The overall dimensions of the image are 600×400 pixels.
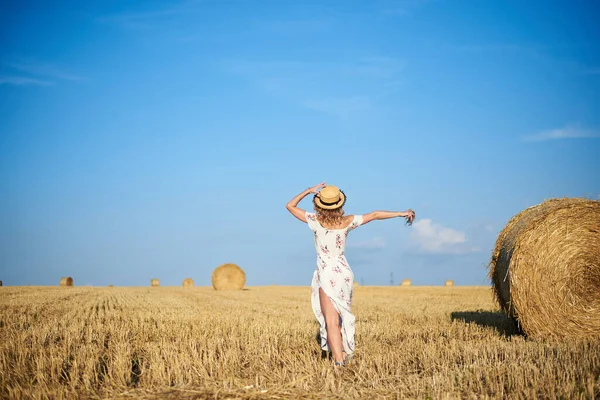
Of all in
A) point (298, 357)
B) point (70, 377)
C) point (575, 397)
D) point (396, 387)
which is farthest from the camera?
point (298, 357)

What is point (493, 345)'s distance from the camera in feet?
23.9

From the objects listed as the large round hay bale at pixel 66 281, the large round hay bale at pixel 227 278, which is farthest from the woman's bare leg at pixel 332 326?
the large round hay bale at pixel 66 281

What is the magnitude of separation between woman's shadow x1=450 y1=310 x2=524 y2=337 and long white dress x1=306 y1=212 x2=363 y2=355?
343 centimetres

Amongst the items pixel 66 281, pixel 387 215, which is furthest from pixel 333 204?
pixel 66 281

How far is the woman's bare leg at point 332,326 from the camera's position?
6.16 m

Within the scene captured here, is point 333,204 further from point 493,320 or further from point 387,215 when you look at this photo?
point 493,320

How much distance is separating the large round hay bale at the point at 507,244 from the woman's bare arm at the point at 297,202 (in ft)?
13.1

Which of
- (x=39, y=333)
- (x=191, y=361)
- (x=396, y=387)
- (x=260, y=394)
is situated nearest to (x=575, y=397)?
(x=396, y=387)

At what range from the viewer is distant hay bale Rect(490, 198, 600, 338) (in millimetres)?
8508

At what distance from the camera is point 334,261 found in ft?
21.0

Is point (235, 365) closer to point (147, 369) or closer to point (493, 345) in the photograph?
point (147, 369)

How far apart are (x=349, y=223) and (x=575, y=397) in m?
2.85

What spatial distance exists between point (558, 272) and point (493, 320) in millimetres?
2524

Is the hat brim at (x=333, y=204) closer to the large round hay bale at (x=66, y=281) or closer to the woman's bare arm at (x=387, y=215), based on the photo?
the woman's bare arm at (x=387, y=215)
